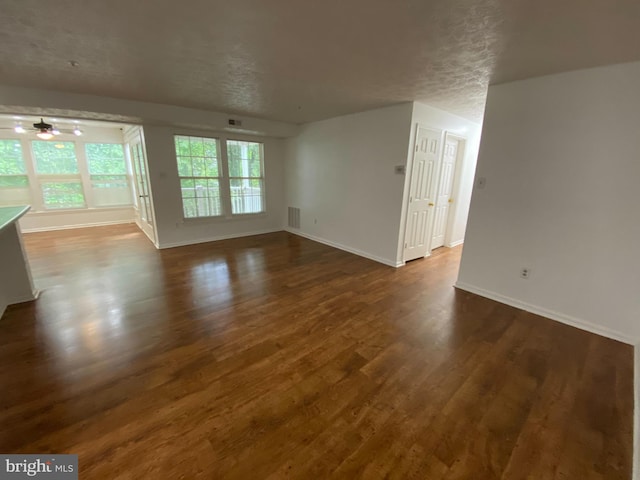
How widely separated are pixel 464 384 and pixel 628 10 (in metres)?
2.53

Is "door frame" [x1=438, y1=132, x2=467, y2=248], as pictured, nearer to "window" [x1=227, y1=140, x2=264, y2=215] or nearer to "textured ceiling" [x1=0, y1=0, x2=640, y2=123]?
"textured ceiling" [x1=0, y1=0, x2=640, y2=123]

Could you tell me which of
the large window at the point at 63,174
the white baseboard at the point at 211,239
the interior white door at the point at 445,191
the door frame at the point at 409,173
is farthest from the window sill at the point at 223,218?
the interior white door at the point at 445,191

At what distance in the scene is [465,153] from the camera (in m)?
4.80

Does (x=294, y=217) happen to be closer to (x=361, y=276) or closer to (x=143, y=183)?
(x=361, y=276)

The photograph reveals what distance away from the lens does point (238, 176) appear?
5.83 m

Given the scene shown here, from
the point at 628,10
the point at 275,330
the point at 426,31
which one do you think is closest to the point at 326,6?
the point at 426,31

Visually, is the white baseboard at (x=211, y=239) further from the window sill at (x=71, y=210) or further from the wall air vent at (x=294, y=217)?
the window sill at (x=71, y=210)

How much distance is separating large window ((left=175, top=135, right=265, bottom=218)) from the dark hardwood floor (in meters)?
2.43

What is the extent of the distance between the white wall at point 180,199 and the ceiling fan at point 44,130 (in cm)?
184

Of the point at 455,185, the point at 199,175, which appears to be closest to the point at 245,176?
the point at 199,175

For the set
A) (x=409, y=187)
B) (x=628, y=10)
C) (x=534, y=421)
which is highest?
(x=628, y=10)

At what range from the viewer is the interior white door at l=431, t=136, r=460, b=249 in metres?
4.59

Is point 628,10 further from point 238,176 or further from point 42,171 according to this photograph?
point 42,171

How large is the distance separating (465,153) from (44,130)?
24.7 feet
